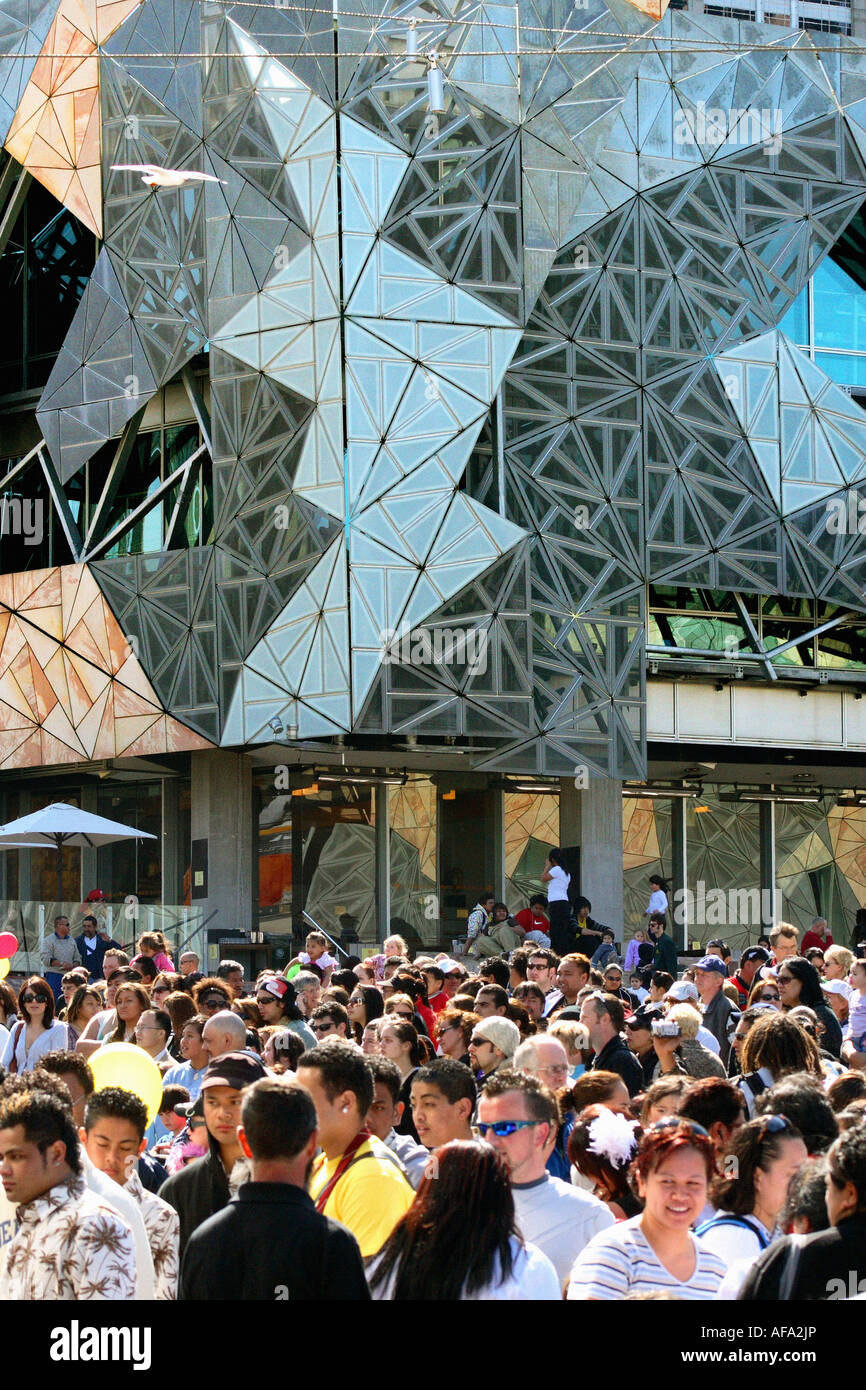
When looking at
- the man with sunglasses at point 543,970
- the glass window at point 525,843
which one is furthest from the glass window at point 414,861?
the man with sunglasses at point 543,970

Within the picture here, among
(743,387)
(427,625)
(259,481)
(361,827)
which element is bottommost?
(361,827)

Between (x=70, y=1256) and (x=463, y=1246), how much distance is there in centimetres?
114

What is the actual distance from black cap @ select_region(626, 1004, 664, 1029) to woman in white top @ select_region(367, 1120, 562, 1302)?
6.08 meters

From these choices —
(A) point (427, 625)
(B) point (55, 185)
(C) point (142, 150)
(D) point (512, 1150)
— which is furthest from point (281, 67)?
(D) point (512, 1150)

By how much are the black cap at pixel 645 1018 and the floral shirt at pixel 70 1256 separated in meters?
6.36

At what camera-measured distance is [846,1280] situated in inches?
197

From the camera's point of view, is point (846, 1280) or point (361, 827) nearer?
point (846, 1280)

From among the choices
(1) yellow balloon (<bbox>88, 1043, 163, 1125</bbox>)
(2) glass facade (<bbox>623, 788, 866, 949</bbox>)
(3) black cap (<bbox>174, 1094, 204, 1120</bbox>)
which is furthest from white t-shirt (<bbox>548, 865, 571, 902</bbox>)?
(1) yellow balloon (<bbox>88, 1043, 163, 1125</bbox>)

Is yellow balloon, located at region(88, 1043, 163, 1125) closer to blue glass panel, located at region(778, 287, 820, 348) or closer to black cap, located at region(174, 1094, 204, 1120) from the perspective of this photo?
black cap, located at region(174, 1094, 204, 1120)

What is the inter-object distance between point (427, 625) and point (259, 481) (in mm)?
3520

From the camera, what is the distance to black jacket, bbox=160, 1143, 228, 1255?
22.7ft

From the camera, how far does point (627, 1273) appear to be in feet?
18.6

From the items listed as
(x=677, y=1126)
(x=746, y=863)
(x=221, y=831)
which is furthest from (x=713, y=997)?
(x=746, y=863)

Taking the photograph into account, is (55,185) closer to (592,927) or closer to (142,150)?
(142,150)
